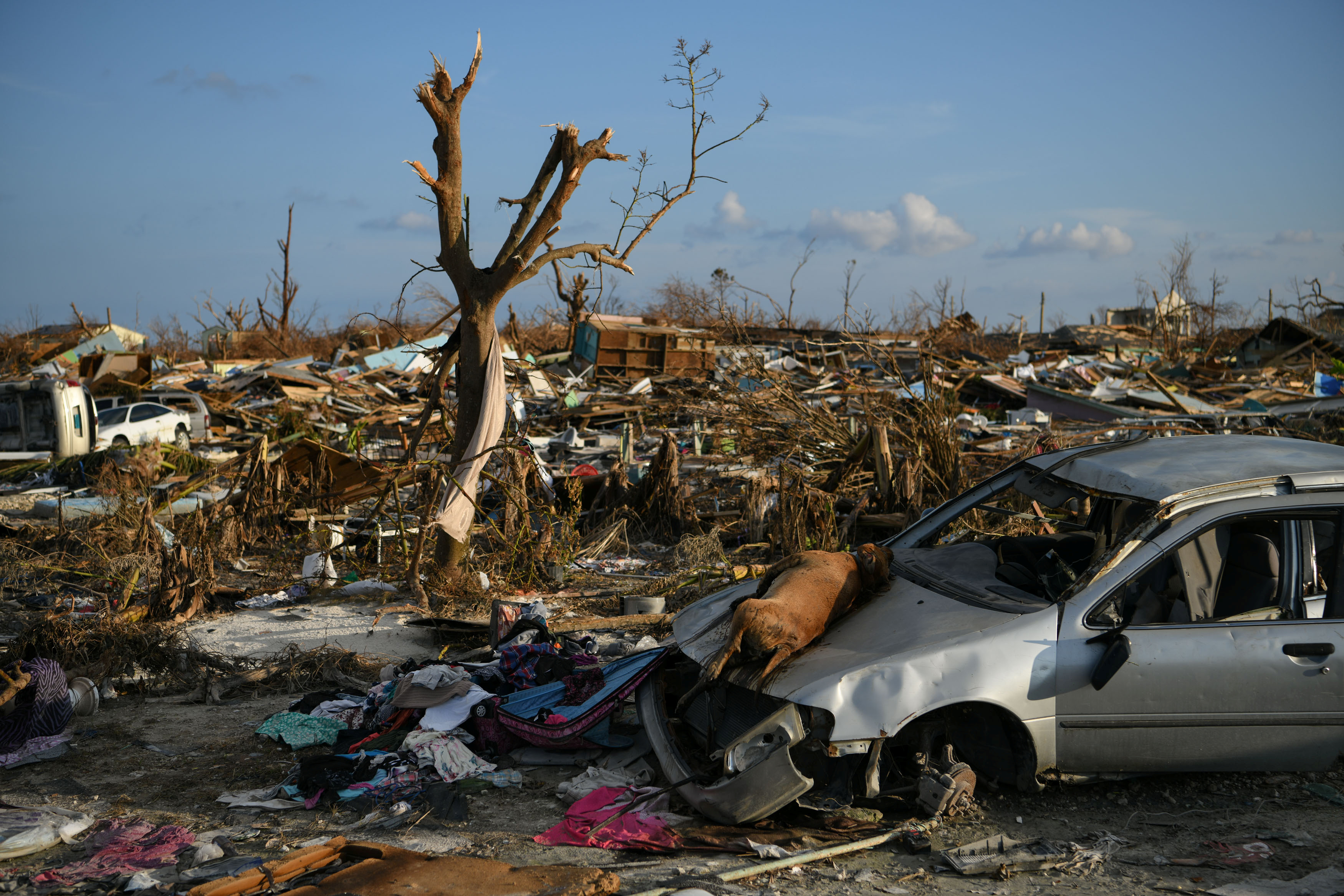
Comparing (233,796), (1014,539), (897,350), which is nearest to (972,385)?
(897,350)

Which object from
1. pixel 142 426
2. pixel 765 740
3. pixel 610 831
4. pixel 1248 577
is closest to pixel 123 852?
pixel 610 831

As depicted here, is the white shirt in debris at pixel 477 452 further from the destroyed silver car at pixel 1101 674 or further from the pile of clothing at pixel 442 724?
the destroyed silver car at pixel 1101 674

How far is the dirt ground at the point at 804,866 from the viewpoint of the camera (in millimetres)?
3512

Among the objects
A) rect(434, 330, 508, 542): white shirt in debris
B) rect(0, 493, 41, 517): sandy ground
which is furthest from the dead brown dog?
rect(0, 493, 41, 517): sandy ground

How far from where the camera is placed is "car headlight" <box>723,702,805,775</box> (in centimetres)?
361

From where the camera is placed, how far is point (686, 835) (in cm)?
379

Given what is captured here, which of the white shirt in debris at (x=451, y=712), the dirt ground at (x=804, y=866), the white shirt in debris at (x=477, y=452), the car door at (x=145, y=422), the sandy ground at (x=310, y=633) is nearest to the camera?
the dirt ground at (x=804, y=866)

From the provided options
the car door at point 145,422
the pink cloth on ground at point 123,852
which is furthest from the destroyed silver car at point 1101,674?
the car door at point 145,422

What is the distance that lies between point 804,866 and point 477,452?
5394 mm

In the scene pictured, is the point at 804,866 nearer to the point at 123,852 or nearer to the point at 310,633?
the point at 123,852

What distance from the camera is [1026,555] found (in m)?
4.98

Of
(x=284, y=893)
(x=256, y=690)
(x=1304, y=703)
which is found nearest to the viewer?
(x=284, y=893)

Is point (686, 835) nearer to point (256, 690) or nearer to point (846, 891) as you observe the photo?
point (846, 891)

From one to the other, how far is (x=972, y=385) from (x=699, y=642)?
1691 centimetres
